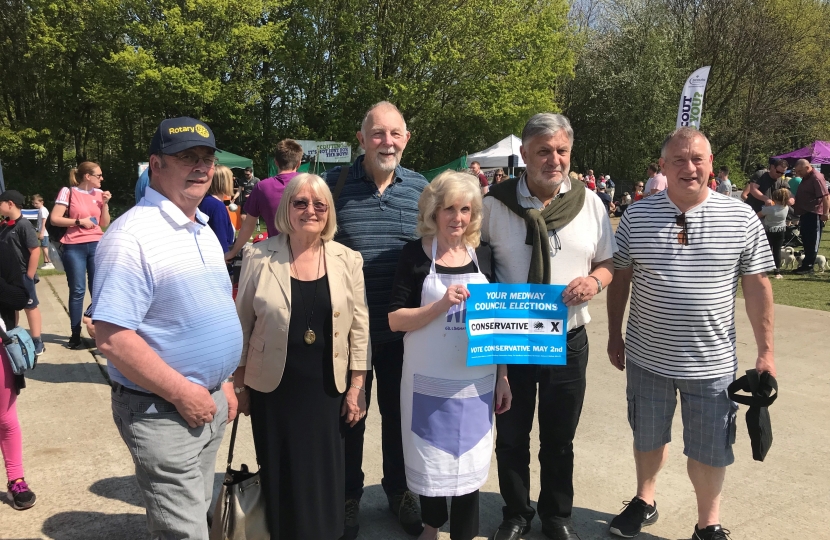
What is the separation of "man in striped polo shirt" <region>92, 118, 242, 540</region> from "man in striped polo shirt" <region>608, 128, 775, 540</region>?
1987 mm

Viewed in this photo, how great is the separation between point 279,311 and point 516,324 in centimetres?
107

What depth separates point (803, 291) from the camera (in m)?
9.18

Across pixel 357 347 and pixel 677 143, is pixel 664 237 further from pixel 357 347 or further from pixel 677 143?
pixel 357 347

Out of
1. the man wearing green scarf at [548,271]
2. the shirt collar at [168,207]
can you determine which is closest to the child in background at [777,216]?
the man wearing green scarf at [548,271]

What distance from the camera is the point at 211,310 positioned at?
2.15 metres

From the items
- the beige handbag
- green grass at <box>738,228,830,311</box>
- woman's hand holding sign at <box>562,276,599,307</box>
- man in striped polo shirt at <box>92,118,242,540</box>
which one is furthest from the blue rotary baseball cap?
green grass at <box>738,228,830,311</box>

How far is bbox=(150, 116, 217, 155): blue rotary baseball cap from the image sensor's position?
81.7 inches

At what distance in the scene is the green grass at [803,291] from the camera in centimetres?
→ 830

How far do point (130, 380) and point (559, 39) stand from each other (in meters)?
30.0

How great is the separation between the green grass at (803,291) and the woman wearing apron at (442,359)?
6486 millimetres

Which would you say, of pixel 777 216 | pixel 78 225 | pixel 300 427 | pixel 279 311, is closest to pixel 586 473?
pixel 300 427

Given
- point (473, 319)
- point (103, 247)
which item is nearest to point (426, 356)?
point (473, 319)

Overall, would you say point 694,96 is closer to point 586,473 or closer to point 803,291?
point 803,291

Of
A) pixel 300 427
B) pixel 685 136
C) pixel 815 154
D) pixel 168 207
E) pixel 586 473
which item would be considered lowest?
pixel 586 473
